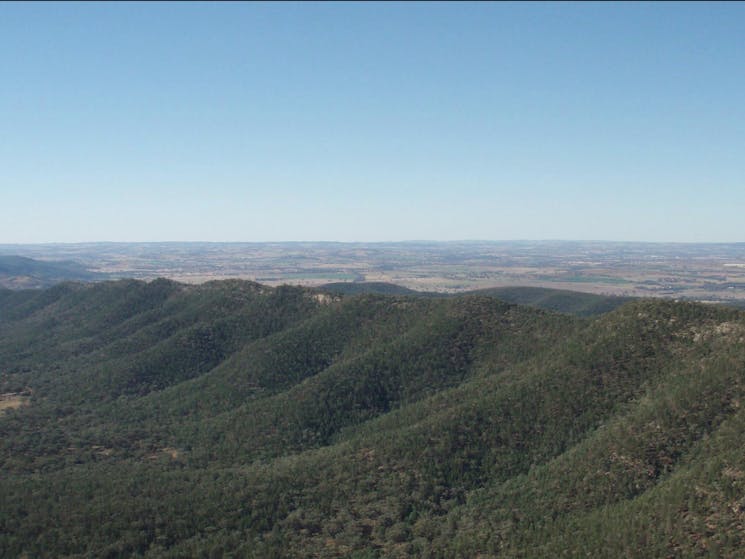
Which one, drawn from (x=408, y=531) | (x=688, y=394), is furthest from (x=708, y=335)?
(x=408, y=531)

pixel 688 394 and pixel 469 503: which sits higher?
pixel 688 394

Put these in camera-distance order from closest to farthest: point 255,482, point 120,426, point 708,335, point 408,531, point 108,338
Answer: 1. point 408,531
2. point 255,482
3. point 708,335
4. point 120,426
5. point 108,338

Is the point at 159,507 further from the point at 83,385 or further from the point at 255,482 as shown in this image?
the point at 83,385

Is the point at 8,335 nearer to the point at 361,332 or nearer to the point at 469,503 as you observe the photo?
the point at 361,332

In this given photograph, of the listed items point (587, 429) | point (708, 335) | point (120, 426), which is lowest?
point (120, 426)

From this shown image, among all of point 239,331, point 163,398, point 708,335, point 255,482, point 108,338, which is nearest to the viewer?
point 255,482

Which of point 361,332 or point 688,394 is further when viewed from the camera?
point 361,332

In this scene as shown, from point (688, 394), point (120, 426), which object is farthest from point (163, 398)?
point (688, 394)
